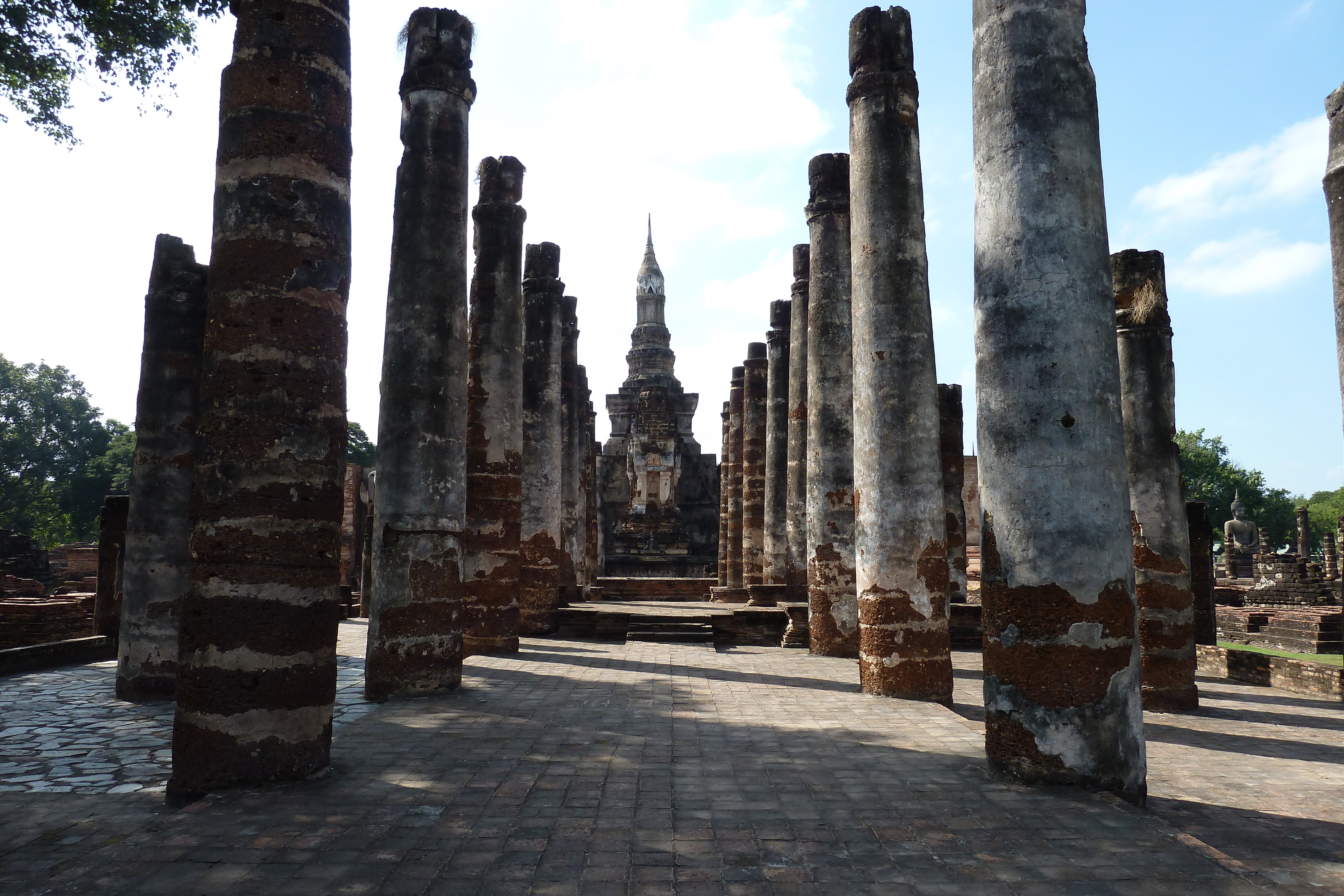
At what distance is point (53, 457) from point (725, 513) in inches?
1471

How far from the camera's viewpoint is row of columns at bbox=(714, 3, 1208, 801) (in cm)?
489

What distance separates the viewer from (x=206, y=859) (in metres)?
3.81

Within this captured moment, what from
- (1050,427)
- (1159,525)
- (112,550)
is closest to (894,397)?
(1159,525)

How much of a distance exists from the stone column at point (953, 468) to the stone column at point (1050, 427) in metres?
9.24

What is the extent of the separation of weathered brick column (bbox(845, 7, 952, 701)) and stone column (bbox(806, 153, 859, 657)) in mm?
2726

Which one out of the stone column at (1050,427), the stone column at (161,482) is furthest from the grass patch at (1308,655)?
the stone column at (161,482)

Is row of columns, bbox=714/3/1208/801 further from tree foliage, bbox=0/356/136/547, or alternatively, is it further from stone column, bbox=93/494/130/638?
tree foliage, bbox=0/356/136/547

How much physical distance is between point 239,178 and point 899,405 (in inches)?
225

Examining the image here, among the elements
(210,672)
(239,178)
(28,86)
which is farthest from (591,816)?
(28,86)

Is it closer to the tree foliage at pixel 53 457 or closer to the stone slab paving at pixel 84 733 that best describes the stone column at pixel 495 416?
the stone slab paving at pixel 84 733

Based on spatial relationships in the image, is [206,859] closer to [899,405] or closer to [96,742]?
[96,742]

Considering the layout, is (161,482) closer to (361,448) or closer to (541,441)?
(541,441)

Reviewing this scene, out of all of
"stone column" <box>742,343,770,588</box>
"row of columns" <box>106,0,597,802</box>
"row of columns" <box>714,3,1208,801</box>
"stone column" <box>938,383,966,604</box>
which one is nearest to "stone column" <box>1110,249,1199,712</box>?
"row of columns" <box>714,3,1208,801</box>

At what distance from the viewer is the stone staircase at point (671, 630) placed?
14.9 meters
